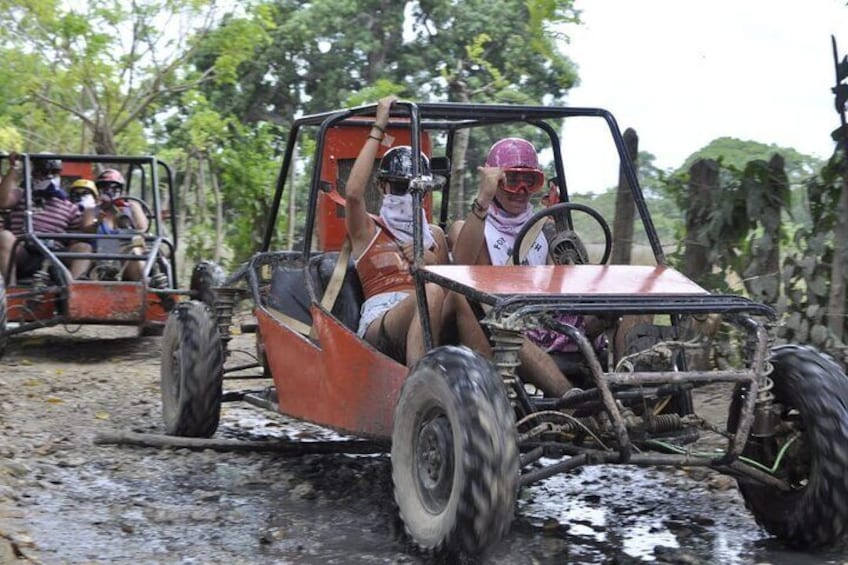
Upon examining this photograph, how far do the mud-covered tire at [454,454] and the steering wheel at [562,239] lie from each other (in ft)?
3.28

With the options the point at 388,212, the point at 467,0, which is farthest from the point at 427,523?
the point at 467,0

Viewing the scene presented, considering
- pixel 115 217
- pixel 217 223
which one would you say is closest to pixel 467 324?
pixel 115 217

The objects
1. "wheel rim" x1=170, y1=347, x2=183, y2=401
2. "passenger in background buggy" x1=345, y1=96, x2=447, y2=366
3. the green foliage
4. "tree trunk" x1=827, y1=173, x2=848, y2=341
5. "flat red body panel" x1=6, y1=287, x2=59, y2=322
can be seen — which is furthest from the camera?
"flat red body panel" x1=6, y1=287, x2=59, y2=322

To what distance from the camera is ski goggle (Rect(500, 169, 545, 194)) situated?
545 centimetres

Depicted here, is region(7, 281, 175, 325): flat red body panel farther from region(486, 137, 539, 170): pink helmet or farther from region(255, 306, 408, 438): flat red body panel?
region(486, 137, 539, 170): pink helmet

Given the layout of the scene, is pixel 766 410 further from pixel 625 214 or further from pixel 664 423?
pixel 625 214

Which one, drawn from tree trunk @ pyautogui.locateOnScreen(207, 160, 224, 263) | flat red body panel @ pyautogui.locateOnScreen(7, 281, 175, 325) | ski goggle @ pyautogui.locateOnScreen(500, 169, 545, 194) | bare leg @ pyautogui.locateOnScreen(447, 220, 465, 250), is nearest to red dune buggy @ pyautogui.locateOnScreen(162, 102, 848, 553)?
ski goggle @ pyautogui.locateOnScreen(500, 169, 545, 194)

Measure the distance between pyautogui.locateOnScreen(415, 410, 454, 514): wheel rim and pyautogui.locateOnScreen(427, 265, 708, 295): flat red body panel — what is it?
0.49m

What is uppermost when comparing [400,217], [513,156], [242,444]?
[513,156]

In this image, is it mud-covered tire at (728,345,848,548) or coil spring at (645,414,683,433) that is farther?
coil spring at (645,414,683,433)

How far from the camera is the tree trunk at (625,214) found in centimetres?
823

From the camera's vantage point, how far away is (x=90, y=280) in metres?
10.2

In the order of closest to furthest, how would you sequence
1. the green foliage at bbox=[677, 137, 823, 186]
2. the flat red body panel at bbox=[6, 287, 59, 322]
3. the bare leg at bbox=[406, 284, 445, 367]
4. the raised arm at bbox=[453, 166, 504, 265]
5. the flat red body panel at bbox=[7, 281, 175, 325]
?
the bare leg at bbox=[406, 284, 445, 367] → the raised arm at bbox=[453, 166, 504, 265] → the green foliage at bbox=[677, 137, 823, 186] → the flat red body panel at bbox=[7, 281, 175, 325] → the flat red body panel at bbox=[6, 287, 59, 322]

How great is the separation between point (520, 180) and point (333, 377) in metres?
1.17
